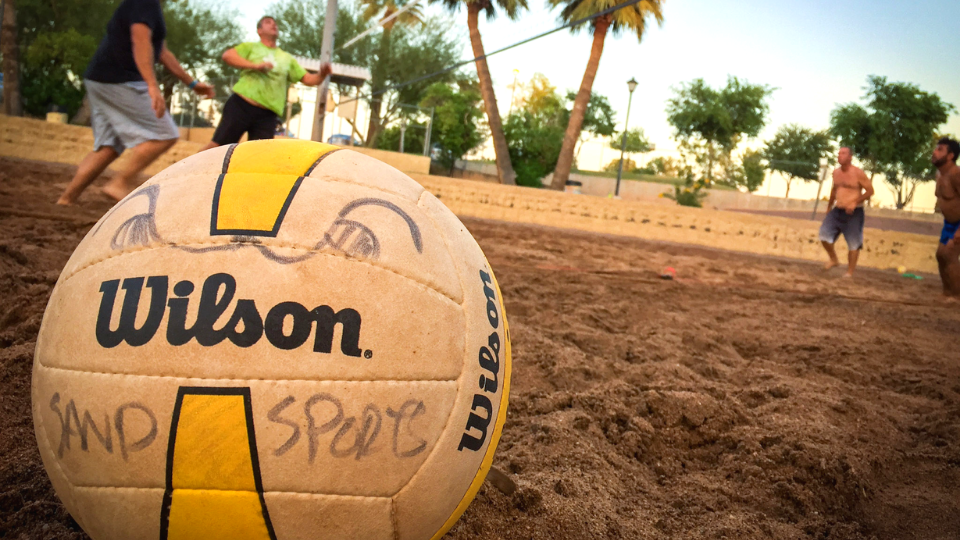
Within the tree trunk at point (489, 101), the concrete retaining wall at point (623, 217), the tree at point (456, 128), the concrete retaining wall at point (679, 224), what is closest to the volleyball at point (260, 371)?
the concrete retaining wall at point (679, 224)

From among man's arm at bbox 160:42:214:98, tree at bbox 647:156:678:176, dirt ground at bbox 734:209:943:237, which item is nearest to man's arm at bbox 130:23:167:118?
man's arm at bbox 160:42:214:98

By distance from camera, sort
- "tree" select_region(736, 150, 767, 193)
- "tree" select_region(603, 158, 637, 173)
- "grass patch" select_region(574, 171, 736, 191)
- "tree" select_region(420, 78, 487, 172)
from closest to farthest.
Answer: "tree" select_region(420, 78, 487, 172), "tree" select_region(736, 150, 767, 193), "grass patch" select_region(574, 171, 736, 191), "tree" select_region(603, 158, 637, 173)

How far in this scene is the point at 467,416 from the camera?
4.98 feet

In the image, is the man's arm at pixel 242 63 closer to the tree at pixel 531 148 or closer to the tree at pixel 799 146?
the tree at pixel 531 148

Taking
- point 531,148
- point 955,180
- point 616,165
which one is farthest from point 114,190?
point 616,165

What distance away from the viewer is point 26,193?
6.83 meters

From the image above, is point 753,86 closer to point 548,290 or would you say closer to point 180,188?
point 548,290

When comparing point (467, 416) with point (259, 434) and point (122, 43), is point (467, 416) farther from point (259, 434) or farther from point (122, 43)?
point (122, 43)

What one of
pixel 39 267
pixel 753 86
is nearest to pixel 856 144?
pixel 753 86

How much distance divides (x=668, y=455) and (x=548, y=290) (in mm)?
2716

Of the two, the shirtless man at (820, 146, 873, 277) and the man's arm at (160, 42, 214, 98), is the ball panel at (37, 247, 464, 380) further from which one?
the shirtless man at (820, 146, 873, 277)

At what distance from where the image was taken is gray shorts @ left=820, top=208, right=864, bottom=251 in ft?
32.6

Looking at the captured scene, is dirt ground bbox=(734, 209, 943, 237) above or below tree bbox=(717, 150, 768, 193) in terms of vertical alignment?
below

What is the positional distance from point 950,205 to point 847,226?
1.90 meters
